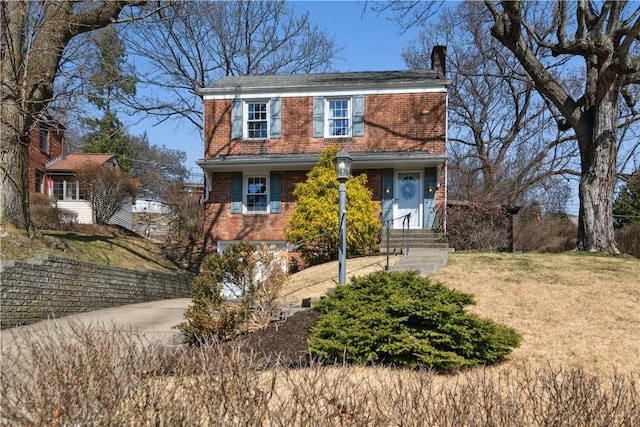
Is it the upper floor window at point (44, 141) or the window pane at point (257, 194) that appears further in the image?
the upper floor window at point (44, 141)

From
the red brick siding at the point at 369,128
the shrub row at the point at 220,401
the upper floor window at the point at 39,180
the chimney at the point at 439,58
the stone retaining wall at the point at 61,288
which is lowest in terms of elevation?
the stone retaining wall at the point at 61,288

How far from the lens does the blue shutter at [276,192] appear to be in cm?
1722

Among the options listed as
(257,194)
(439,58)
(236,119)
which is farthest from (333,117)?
(439,58)

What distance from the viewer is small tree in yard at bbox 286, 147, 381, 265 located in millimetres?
13977

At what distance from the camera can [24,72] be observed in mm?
11039

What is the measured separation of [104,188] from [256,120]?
883cm

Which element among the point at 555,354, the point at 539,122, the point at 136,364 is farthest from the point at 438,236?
the point at 539,122

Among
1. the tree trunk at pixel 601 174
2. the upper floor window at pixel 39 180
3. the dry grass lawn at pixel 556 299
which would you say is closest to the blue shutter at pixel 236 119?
the dry grass lawn at pixel 556 299

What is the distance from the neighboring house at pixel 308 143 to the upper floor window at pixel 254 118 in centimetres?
4

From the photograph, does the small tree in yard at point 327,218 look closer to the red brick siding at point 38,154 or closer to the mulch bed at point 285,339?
the mulch bed at point 285,339

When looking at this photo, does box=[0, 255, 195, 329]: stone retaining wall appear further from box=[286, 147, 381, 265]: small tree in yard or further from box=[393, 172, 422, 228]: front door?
box=[393, 172, 422, 228]: front door

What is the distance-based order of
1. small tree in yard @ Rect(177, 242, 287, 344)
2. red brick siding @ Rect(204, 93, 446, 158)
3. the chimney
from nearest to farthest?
small tree in yard @ Rect(177, 242, 287, 344) → red brick siding @ Rect(204, 93, 446, 158) → the chimney

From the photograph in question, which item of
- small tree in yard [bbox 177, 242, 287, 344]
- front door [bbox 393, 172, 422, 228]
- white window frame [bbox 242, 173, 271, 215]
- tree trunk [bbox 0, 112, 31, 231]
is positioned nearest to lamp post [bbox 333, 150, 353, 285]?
small tree in yard [bbox 177, 242, 287, 344]

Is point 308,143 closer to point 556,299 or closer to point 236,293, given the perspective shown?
point 236,293
